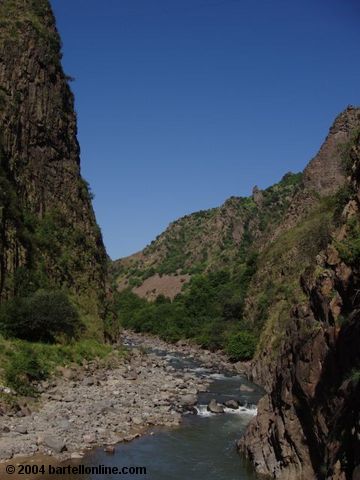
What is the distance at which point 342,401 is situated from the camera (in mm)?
16109

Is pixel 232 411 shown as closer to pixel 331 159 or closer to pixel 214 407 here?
pixel 214 407

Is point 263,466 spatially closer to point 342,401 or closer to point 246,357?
point 342,401

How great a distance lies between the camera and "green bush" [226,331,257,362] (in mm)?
54906

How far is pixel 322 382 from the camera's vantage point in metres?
18.6

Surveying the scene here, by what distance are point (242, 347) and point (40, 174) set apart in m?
27.1

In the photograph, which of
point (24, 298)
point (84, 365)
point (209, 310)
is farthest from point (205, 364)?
point (209, 310)

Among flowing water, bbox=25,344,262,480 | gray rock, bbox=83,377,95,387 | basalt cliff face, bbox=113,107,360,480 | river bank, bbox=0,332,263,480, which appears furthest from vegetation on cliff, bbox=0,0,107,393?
basalt cliff face, bbox=113,107,360,480

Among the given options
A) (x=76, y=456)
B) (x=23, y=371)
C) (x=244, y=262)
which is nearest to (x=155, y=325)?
(x=244, y=262)

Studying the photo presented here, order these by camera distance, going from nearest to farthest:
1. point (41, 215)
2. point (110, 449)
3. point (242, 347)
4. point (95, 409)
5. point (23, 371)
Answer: point (110, 449) < point (95, 409) < point (23, 371) < point (41, 215) < point (242, 347)

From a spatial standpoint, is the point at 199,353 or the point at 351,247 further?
the point at 199,353

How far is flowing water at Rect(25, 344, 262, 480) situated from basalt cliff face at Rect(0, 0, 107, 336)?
789 inches

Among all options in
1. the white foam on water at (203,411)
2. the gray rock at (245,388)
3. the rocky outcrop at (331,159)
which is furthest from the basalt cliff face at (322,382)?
the rocky outcrop at (331,159)

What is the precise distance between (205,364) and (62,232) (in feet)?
64.5

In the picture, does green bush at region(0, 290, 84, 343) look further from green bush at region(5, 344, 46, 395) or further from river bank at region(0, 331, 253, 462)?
river bank at region(0, 331, 253, 462)
